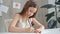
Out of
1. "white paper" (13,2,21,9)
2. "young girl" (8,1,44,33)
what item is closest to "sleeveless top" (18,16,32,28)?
"young girl" (8,1,44,33)

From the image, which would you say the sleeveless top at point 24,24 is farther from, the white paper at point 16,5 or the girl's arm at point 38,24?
the white paper at point 16,5

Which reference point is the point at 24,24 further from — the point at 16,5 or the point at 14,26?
the point at 16,5

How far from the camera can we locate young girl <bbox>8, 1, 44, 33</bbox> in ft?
4.75

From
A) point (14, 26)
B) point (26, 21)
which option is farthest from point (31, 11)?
point (14, 26)

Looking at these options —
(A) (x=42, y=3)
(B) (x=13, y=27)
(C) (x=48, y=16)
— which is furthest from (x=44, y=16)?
(B) (x=13, y=27)

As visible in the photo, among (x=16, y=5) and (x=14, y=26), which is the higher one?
(x=16, y=5)

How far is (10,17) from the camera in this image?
144 centimetres

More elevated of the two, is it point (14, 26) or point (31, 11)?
point (31, 11)

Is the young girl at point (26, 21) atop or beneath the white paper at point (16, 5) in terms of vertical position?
beneath

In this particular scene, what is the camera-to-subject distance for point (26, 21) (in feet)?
4.87

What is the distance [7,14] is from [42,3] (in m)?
0.41

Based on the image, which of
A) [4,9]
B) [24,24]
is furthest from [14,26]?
[4,9]

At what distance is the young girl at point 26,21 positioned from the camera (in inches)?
57.0

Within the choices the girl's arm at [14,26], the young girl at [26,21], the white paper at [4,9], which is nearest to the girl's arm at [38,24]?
the young girl at [26,21]
